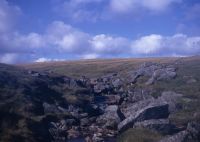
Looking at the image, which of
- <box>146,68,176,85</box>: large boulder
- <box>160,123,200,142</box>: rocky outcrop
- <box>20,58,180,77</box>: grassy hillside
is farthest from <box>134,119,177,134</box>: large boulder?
<box>20,58,180,77</box>: grassy hillside

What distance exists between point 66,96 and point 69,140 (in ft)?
64.1

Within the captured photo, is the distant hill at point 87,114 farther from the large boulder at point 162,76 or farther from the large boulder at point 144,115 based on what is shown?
the large boulder at point 162,76

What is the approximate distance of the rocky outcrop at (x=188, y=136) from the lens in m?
29.0

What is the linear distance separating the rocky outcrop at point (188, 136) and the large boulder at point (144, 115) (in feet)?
22.6

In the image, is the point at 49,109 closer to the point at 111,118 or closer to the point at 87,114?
the point at 87,114

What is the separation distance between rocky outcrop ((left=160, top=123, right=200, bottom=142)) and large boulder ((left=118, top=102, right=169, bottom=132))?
6899 mm

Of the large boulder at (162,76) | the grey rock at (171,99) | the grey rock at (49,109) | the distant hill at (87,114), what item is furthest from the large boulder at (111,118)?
the large boulder at (162,76)

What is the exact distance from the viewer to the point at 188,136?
29891 mm

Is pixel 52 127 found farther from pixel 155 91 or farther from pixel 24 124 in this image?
pixel 155 91

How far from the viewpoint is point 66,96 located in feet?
189

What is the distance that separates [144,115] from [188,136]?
32.3ft

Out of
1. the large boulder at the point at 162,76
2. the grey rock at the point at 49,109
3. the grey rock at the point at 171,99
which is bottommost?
the grey rock at the point at 49,109

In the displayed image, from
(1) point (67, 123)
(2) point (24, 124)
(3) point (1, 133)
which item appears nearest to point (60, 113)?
(1) point (67, 123)

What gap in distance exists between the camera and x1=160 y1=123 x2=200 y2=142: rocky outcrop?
28959 mm
